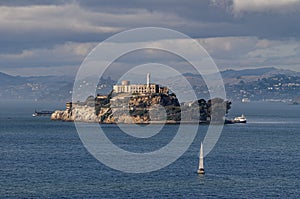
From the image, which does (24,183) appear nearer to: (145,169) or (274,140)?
(145,169)

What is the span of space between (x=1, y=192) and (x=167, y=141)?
81794 mm

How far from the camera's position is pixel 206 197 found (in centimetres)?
8488

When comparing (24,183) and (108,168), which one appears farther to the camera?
(108,168)

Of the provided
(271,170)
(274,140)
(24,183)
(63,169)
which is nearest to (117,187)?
(24,183)

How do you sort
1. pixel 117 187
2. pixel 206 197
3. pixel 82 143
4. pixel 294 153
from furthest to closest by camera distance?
pixel 82 143
pixel 294 153
pixel 117 187
pixel 206 197

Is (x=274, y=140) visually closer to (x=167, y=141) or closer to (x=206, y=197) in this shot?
(x=167, y=141)

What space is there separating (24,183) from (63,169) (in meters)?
14.9

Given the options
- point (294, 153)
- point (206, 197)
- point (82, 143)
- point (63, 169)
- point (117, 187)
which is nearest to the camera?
point (206, 197)

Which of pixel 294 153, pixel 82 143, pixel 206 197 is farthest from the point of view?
pixel 82 143

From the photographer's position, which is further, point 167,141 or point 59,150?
point 167,141

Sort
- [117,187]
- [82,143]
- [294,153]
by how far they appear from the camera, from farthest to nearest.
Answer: [82,143], [294,153], [117,187]

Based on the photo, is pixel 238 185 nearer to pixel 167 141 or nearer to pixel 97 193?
pixel 97 193

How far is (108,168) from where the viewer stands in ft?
365

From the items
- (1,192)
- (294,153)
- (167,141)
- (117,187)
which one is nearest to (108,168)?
(117,187)
